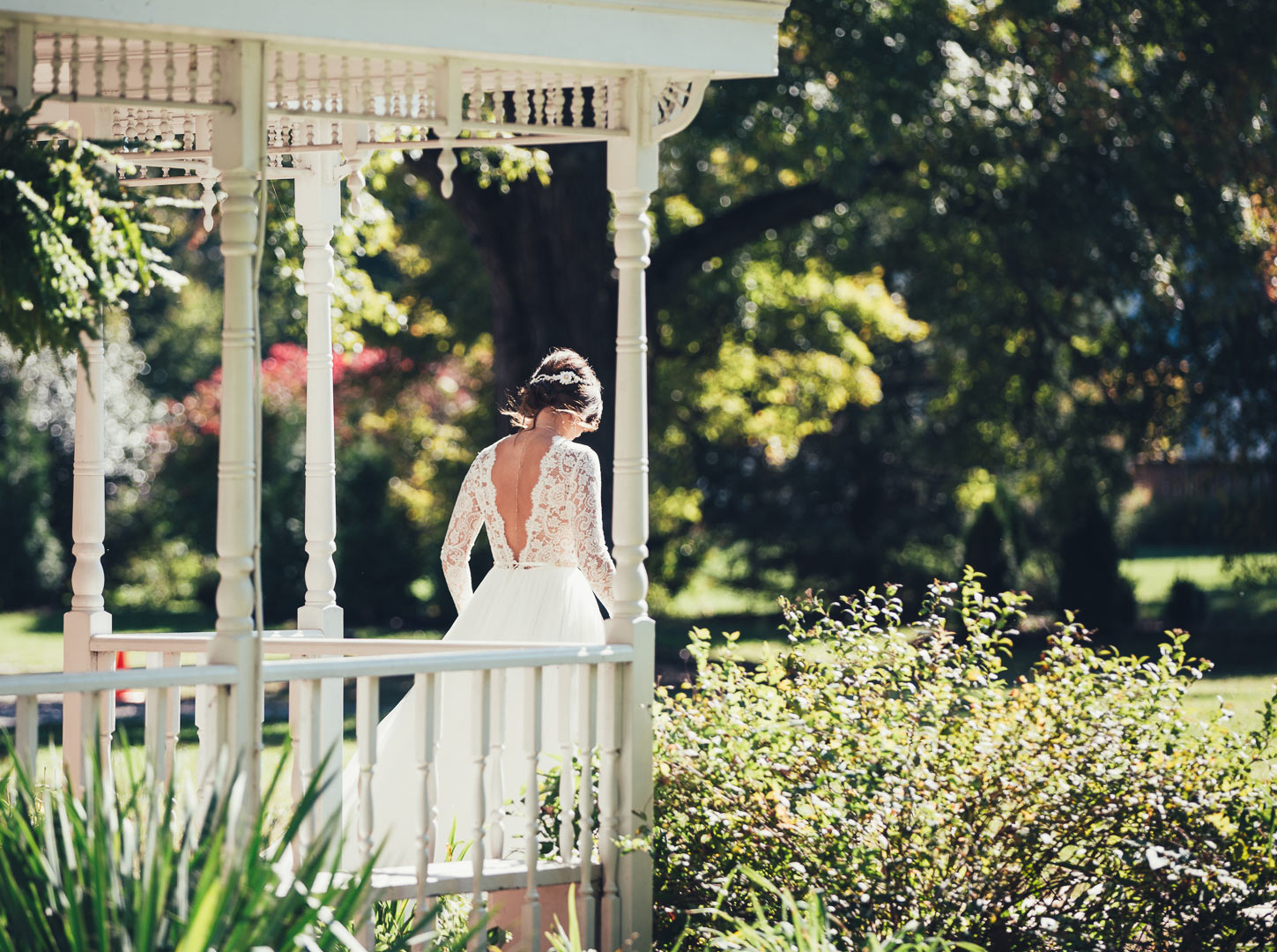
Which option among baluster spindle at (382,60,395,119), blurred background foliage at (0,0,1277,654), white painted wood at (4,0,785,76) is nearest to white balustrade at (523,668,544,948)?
white painted wood at (4,0,785,76)

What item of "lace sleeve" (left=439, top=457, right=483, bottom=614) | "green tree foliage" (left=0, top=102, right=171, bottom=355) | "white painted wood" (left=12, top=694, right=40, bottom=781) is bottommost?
"white painted wood" (left=12, top=694, right=40, bottom=781)

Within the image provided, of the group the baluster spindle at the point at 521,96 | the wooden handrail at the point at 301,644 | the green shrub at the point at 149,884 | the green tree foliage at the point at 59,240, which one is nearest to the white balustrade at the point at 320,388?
the wooden handrail at the point at 301,644

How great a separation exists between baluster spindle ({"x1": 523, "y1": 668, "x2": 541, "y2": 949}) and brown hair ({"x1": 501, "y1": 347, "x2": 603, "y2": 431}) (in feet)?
4.35

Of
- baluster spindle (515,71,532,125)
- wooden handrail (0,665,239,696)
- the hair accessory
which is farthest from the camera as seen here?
the hair accessory

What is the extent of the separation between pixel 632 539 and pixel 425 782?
99 centimetres

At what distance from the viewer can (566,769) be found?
16.1ft

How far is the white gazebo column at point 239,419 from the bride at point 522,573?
132 cm

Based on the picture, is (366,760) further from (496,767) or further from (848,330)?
(848,330)

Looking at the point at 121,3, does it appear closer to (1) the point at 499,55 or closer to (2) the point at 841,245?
(1) the point at 499,55

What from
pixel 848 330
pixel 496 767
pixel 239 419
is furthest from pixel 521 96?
pixel 848 330

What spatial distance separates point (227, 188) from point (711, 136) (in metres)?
8.31

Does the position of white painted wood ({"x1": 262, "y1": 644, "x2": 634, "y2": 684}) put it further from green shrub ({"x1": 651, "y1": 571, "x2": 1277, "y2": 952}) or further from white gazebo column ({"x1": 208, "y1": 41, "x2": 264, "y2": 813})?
green shrub ({"x1": 651, "y1": 571, "x2": 1277, "y2": 952})

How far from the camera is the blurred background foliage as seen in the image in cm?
1216

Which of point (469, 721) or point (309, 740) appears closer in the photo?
point (309, 740)
